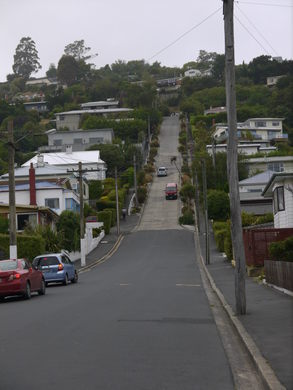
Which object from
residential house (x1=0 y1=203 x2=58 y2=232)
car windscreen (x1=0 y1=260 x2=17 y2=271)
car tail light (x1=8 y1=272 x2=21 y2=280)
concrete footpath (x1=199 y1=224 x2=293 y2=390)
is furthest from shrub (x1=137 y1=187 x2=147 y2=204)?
car tail light (x1=8 y1=272 x2=21 y2=280)

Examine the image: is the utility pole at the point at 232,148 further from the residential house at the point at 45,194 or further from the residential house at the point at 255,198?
the residential house at the point at 255,198

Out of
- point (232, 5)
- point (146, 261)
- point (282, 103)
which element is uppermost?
point (282, 103)

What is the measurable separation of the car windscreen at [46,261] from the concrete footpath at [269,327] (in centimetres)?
904

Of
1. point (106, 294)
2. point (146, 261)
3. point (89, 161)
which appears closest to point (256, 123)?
point (89, 161)

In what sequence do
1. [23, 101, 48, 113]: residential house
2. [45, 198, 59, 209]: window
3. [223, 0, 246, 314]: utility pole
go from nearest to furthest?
1. [223, 0, 246, 314]: utility pole
2. [45, 198, 59, 209]: window
3. [23, 101, 48, 113]: residential house

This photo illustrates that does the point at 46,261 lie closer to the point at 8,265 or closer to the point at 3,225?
the point at 8,265

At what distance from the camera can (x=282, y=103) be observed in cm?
13325

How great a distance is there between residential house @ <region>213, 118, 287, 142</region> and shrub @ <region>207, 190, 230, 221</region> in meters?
45.7

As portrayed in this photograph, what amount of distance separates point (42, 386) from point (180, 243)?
56864mm

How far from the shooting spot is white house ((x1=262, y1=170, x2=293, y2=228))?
130 ft

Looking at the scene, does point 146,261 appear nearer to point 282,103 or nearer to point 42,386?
point 42,386

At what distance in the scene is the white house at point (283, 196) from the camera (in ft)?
130

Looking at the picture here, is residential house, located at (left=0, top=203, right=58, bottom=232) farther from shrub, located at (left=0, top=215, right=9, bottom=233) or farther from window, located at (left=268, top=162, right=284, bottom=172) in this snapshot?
window, located at (left=268, top=162, right=284, bottom=172)

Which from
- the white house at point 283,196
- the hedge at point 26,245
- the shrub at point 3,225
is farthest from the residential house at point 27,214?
the white house at point 283,196
